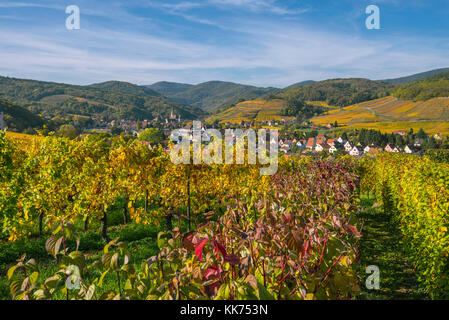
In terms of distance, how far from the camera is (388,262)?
7.57m

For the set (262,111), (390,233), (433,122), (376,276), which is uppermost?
(262,111)

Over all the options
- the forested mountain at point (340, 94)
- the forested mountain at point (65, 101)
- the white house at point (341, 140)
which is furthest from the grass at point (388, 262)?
the forested mountain at point (340, 94)

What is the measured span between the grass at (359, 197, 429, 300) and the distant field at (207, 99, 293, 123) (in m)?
121

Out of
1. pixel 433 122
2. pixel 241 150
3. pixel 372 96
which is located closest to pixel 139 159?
pixel 241 150

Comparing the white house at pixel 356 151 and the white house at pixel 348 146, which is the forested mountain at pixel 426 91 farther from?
the white house at pixel 356 151

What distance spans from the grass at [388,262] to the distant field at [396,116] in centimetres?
9221

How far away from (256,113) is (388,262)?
142 metres

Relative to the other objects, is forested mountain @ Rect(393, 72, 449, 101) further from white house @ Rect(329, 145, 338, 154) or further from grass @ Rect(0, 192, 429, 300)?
grass @ Rect(0, 192, 429, 300)

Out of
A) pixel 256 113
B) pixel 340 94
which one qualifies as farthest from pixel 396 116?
pixel 340 94

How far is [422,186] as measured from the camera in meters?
5.58

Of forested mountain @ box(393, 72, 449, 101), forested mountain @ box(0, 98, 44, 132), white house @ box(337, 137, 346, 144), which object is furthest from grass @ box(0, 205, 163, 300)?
forested mountain @ box(393, 72, 449, 101)
